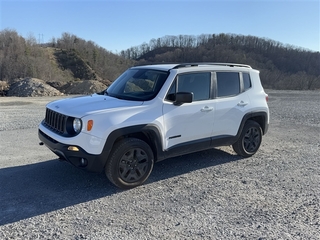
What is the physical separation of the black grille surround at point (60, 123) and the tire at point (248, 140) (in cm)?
359

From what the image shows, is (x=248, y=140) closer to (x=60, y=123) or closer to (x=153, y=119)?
(x=153, y=119)

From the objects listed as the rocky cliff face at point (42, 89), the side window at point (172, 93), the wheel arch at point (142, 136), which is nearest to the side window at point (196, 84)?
the side window at point (172, 93)

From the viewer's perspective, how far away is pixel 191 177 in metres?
5.40

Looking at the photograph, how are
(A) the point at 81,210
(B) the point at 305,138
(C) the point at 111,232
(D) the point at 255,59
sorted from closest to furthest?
(C) the point at 111,232 < (A) the point at 81,210 < (B) the point at 305,138 < (D) the point at 255,59

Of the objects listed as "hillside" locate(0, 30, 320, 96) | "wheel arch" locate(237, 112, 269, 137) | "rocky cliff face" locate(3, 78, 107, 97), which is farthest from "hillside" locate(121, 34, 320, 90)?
"wheel arch" locate(237, 112, 269, 137)

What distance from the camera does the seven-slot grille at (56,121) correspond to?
15.5ft

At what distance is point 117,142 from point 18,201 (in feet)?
5.49

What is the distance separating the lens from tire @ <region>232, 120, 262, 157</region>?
254 inches

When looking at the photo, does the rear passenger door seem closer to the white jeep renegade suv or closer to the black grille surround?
the white jeep renegade suv

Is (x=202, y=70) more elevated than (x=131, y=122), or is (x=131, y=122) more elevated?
(x=202, y=70)

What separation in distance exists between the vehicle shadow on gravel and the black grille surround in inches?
36.2

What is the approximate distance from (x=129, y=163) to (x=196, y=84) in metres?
2.00

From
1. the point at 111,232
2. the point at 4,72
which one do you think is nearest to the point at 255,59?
the point at 4,72

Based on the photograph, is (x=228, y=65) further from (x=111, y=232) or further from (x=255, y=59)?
(x=255, y=59)
